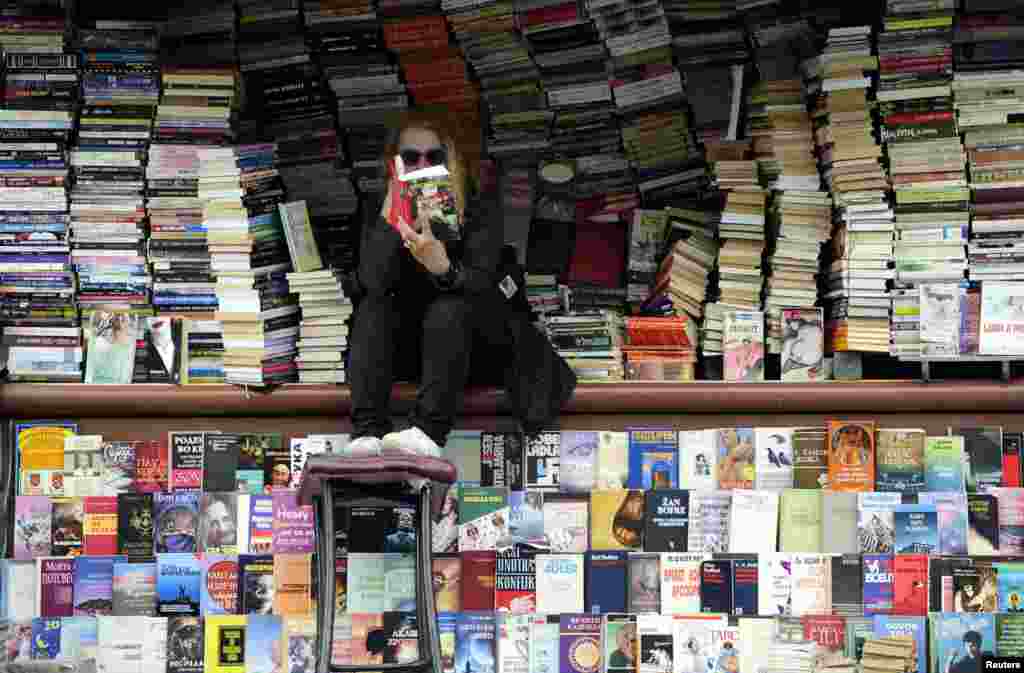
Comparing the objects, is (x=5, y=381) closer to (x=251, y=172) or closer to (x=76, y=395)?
(x=76, y=395)

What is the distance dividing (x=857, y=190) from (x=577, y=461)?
1197 millimetres

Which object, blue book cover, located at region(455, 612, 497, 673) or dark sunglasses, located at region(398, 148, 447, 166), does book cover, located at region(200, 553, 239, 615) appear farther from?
dark sunglasses, located at region(398, 148, 447, 166)

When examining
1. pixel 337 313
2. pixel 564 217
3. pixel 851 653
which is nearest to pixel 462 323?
pixel 337 313

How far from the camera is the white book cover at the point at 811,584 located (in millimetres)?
5605

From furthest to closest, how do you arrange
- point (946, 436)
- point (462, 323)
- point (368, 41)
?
point (368, 41), point (946, 436), point (462, 323)

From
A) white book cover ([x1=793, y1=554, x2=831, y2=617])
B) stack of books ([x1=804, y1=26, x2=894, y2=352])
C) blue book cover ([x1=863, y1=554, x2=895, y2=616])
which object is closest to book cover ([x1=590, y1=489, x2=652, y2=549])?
white book cover ([x1=793, y1=554, x2=831, y2=617])

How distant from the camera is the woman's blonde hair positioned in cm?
557

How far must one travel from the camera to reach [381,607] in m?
5.60

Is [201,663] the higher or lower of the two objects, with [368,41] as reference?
lower

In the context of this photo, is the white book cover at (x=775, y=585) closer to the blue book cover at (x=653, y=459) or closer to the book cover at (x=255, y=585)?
the blue book cover at (x=653, y=459)

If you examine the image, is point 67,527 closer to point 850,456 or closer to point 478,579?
point 478,579

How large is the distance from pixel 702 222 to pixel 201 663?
215 cm

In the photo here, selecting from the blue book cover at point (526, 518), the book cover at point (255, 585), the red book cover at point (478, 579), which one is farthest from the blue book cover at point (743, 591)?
the book cover at point (255, 585)

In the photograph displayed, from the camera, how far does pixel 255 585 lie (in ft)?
18.5
